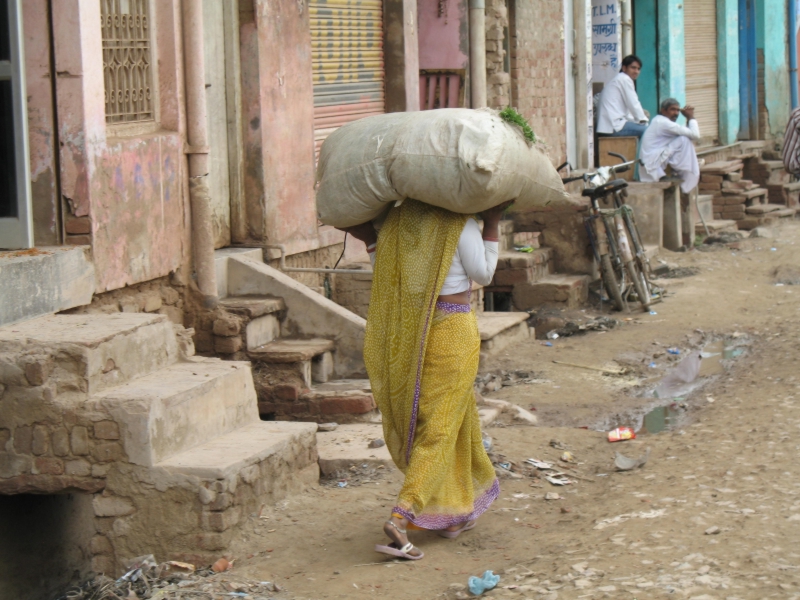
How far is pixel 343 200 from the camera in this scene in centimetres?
443

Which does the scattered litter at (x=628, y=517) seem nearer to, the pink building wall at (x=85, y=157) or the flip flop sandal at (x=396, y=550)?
the flip flop sandal at (x=396, y=550)

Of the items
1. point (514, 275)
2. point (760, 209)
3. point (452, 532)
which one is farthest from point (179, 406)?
point (760, 209)

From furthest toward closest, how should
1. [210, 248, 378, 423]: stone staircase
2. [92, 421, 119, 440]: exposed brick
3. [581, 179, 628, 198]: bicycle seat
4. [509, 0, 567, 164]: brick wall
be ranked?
[509, 0, 567, 164]: brick wall → [581, 179, 628, 198]: bicycle seat → [210, 248, 378, 423]: stone staircase → [92, 421, 119, 440]: exposed brick

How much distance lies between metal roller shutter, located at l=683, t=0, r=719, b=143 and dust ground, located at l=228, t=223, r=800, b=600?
11.7 m

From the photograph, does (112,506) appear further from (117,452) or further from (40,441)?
(40,441)

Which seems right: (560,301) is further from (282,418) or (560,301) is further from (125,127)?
(125,127)

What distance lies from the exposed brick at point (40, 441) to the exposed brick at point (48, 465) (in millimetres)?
27

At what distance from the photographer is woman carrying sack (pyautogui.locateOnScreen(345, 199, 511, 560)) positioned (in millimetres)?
4297

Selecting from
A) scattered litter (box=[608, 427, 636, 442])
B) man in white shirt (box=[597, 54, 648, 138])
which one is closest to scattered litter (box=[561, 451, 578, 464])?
scattered litter (box=[608, 427, 636, 442])

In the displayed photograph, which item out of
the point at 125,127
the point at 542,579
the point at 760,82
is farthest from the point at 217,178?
the point at 760,82

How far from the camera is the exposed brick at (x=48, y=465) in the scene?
4480 mm

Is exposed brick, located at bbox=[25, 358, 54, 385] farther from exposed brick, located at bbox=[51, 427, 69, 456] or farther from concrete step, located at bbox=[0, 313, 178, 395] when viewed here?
exposed brick, located at bbox=[51, 427, 69, 456]

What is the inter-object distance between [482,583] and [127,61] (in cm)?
350

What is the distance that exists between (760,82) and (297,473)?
18.0 meters
